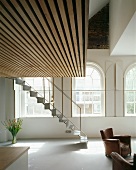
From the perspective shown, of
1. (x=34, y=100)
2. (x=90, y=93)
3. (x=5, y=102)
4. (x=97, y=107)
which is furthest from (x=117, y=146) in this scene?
(x=34, y=100)

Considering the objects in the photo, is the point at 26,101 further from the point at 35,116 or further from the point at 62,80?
the point at 62,80

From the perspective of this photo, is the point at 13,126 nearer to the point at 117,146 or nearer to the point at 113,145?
the point at 113,145

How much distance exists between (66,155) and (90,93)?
12.7 ft

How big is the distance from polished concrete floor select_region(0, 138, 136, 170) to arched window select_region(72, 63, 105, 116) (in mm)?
1466

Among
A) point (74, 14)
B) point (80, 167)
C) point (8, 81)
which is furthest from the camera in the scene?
point (8, 81)

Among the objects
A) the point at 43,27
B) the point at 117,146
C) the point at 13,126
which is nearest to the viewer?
the point at 43,27

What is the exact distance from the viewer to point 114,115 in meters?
9.70

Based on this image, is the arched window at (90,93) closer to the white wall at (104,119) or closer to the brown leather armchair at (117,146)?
the white wall at (104,119)

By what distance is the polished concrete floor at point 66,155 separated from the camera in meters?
5.64

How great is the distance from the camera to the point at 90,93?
33.1ft

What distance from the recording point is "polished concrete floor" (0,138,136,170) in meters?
5.64

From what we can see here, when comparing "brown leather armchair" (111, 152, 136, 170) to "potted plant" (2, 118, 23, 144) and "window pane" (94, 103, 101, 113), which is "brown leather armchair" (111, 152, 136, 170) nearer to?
"potted plant" (2, 118, 23, 144)

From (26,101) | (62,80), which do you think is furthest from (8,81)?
(62,80)

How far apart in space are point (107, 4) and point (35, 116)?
5482mm
